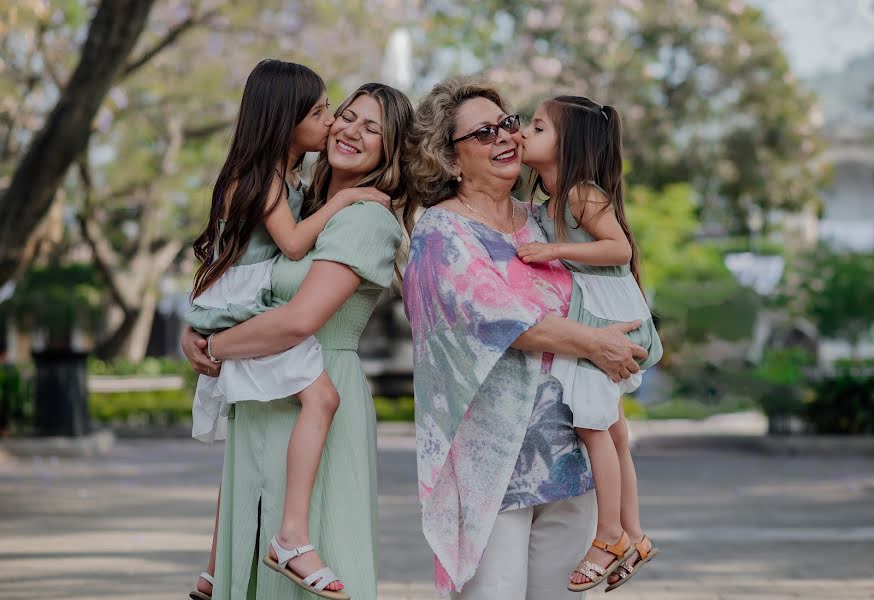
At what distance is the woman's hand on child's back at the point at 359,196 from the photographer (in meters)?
3.88

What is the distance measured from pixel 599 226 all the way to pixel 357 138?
2.49ft

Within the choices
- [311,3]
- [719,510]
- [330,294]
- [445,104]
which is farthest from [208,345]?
[311,3]

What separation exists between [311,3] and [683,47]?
39.9 feet

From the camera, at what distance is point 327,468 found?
12.8 feet

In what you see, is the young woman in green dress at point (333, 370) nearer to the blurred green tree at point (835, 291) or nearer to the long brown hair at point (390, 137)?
the long brown hair at point (390, 137)

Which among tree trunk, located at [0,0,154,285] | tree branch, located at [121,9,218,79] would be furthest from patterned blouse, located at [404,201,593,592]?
tree branch, located at [121,9,218,79]

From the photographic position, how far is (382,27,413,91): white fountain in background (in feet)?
76.6

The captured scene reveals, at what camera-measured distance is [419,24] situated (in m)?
23.6

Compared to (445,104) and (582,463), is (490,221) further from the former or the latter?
(582,463)

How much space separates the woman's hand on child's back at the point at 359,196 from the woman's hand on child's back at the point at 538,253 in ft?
1.44

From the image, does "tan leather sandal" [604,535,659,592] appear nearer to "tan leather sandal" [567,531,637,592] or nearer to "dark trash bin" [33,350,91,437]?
"tan leather sandal" [567,531,637,592]

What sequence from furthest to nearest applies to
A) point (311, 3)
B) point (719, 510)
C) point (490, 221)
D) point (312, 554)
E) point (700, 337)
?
point (700, 337) < point (311, 3) < point (719, 510) < point (490, 221) < point (312, 554)

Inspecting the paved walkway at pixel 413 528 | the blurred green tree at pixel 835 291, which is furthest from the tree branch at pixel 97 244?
the blurred green tree at pixel 835 291

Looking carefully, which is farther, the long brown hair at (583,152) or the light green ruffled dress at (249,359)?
the long brown hair at (583,152)
